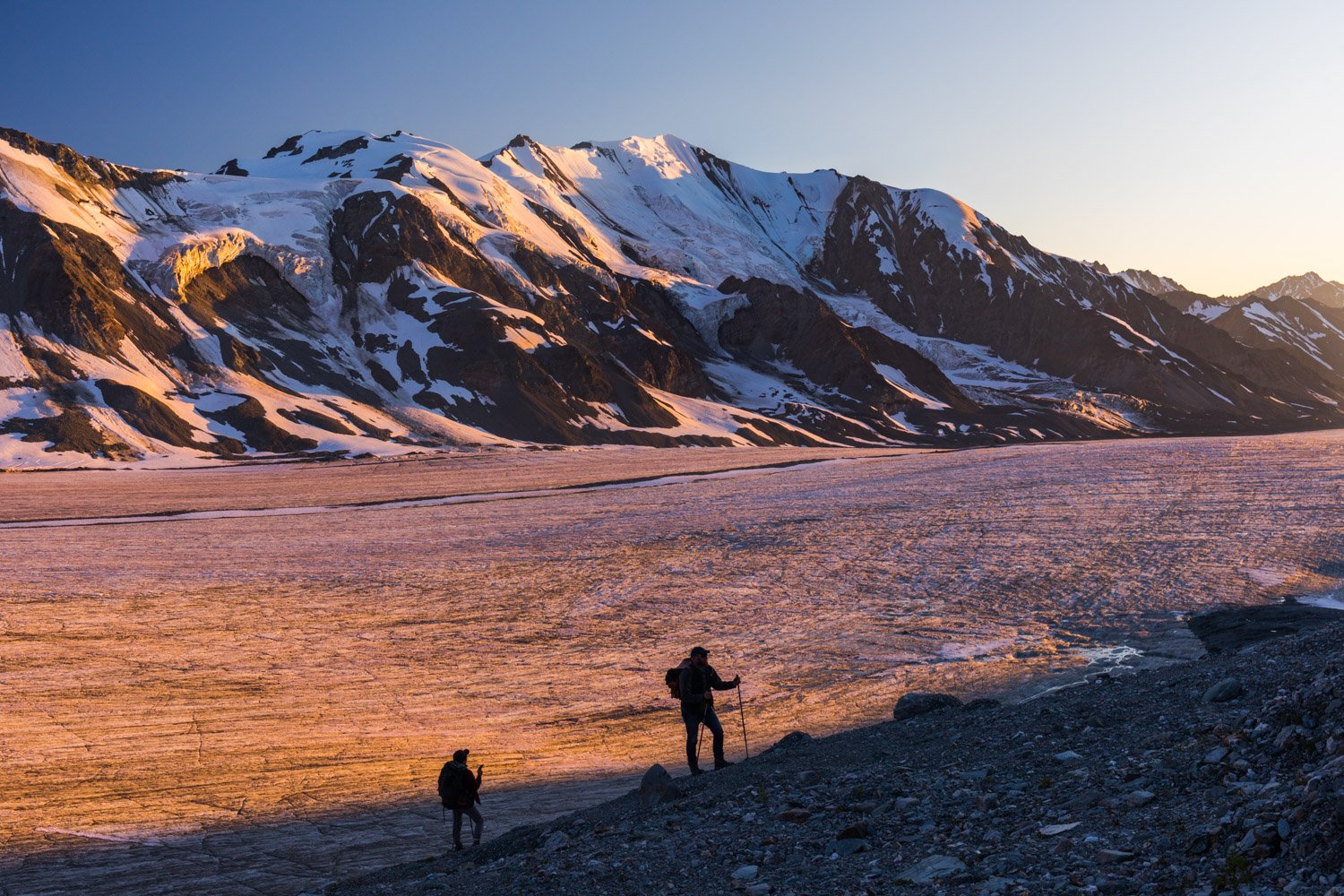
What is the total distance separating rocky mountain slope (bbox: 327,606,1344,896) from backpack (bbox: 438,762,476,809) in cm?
72

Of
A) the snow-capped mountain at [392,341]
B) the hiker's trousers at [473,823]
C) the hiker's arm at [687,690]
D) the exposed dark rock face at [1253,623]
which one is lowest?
the exposed dark rock face at [1253,623]

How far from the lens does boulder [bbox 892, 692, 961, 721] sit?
16266 millimetres

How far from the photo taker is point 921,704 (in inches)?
643

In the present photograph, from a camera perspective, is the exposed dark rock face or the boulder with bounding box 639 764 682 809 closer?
the boulder with bounding box 639 764 682 809

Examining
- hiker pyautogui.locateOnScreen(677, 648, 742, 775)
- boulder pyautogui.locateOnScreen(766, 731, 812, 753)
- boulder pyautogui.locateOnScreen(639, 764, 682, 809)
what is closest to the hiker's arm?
hiker pyautogui.locateOnScreen(677, 648, 742, 775)

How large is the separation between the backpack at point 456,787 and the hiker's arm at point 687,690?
3.06 metres

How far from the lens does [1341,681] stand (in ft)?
32.5

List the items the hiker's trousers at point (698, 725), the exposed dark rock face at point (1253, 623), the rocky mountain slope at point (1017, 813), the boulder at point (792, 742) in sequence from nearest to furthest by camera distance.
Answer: the rocky mountain slope at point (1017, 813) < the hiker's trousers at point (698, 725) < the boulder at point (792, 742) < the exposed dark rock face at point (1253, 623)

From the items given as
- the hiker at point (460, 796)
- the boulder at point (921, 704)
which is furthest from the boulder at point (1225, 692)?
the hiker at point (460, 796)

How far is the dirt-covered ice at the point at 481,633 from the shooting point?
1539cm

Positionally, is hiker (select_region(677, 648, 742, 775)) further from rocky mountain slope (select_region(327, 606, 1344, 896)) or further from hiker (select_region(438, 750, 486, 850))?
hiker (select_region(438, 750, 486, 850))

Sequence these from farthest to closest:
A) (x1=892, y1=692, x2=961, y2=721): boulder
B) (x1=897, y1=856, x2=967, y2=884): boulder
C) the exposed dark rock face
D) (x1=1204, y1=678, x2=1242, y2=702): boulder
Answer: the exposed dark rock face, (x1=892, y1=692, x2=961, y2=721): boulder, (x1=1204, y1=678, x2=1242, y2=702): boulder, (x1=897, y1=856, x2=967, y2=884): boulder

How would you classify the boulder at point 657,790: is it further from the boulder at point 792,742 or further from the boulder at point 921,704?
the boulder at point 921,704

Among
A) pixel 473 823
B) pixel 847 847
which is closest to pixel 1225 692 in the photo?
pixel 847 847
